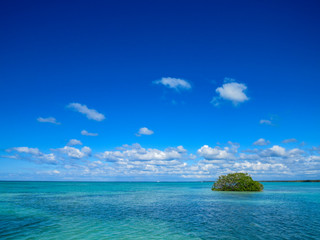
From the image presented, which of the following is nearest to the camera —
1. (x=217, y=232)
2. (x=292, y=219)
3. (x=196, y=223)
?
(x=217, y=232)

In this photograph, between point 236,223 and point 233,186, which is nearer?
point 236,223

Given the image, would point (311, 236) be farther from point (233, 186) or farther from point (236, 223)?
point (233, 186)

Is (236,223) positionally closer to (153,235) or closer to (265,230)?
(265,230)

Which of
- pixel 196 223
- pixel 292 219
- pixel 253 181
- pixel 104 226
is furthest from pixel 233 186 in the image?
pixel 104 226

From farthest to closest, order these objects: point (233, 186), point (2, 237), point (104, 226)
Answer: point (233, 186), point (104, 226), point (2, 237)

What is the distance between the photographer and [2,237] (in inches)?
731

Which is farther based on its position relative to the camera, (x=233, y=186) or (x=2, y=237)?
(x=233, y=186)

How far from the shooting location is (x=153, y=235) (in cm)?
1911

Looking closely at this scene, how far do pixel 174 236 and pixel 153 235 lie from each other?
178cm

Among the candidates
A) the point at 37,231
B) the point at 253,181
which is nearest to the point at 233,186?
the point at 253,181

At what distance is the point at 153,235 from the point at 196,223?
651cm

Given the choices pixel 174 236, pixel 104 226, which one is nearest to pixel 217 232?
pixel 174 236

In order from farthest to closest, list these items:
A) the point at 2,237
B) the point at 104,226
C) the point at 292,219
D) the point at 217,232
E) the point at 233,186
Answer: the point at 233,186
the point at 292,219
the point at 104,226
the point at 217,232
the point at 2,237

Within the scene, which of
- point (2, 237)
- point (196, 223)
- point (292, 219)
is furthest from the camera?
point (292, 219)
